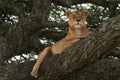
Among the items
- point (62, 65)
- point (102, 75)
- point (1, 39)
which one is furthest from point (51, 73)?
point (1, 39)

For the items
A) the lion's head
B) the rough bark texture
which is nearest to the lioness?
the lion's head

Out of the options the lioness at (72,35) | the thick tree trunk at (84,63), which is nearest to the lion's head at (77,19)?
the lioness at (72,35)

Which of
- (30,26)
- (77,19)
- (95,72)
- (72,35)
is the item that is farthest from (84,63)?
(30,26)

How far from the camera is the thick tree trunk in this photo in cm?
488

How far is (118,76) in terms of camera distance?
5738mm

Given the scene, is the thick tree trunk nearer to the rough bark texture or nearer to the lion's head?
the rough bark texture

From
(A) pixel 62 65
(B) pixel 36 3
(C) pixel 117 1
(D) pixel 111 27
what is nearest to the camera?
(D) pixel 111 27

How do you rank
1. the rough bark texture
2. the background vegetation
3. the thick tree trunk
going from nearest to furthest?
the thick tree trunk < the rough bark texture < the background vegetation

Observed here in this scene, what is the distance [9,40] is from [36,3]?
89cm

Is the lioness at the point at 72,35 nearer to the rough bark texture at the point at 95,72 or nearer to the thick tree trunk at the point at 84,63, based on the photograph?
the thick tree trunk at the point at 84,63

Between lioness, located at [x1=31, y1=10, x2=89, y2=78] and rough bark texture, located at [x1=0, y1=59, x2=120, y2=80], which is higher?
lioness, located at [x1=31, y1=10, x2=89, y2=78]

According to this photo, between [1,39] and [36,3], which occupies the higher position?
[36,3]

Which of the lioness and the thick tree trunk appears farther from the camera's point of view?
the lioness

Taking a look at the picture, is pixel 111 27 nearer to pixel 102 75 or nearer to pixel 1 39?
pixel 102 75
